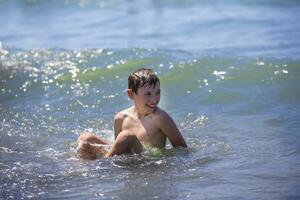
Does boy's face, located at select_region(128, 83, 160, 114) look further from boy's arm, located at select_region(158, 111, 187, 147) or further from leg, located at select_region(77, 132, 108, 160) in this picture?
leg, located at select_region(77, 132, 108, 160)

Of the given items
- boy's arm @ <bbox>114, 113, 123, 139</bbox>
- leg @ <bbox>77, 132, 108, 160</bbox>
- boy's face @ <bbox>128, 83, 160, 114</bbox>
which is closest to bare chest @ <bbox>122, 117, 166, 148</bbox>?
boy's face @ <bbox>128, 83, 160, 114</bbox>

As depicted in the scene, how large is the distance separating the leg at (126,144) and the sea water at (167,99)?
0.07m

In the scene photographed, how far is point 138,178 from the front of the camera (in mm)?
5320

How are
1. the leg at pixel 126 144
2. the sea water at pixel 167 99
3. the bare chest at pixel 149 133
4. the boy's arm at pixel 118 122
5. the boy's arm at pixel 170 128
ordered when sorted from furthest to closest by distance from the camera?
the boy's arm at pixel 118 122
the bare chest at pixel 149 133
the boy's arm at pixel 170 128
the leg at pixel 126 144
the sea water at pixel 167 99

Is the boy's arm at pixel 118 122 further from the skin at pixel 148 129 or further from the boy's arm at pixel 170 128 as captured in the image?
the boy's arm at pixel 170 128

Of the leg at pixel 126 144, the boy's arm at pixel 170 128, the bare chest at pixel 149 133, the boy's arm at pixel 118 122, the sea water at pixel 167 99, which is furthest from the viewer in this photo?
the boy's arm at pixel 118 122

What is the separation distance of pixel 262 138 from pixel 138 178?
1681 mm

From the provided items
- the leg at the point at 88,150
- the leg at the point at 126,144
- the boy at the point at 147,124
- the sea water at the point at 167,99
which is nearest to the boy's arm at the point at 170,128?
the boy at the point at 147,124

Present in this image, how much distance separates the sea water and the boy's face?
43 centimetres

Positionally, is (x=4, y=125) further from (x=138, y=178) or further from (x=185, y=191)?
(x=185, y=191)

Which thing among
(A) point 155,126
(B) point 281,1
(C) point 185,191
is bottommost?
(C) point 185,191

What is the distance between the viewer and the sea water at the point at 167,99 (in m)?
5.22

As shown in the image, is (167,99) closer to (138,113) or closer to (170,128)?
(138,113)

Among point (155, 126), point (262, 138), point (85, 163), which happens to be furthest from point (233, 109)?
point (85, 163)
